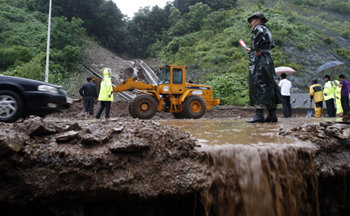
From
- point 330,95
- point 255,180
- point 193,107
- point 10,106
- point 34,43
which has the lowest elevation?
point 255,180

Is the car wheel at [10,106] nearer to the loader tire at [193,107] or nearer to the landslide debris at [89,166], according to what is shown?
the landslide debris at [89,166]

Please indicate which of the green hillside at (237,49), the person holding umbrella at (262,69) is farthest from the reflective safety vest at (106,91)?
the green hillside at (237,49)

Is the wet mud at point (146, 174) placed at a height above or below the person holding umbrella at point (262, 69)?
below

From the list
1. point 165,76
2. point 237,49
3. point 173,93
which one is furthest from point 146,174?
point 237,49

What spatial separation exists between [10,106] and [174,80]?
648 cm

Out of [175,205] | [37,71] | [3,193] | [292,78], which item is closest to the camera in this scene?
[3,193]

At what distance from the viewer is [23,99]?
4641mm

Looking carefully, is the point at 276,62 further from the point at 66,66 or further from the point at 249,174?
the point at 249,174

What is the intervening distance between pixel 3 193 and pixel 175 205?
1708 mm

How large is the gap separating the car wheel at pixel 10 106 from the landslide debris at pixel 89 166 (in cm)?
213

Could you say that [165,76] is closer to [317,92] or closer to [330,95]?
[317,92]

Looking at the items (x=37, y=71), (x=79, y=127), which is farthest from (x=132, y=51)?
(x=79, y=127)

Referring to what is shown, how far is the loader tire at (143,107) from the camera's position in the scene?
30.6 feet

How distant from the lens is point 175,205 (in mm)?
2807
